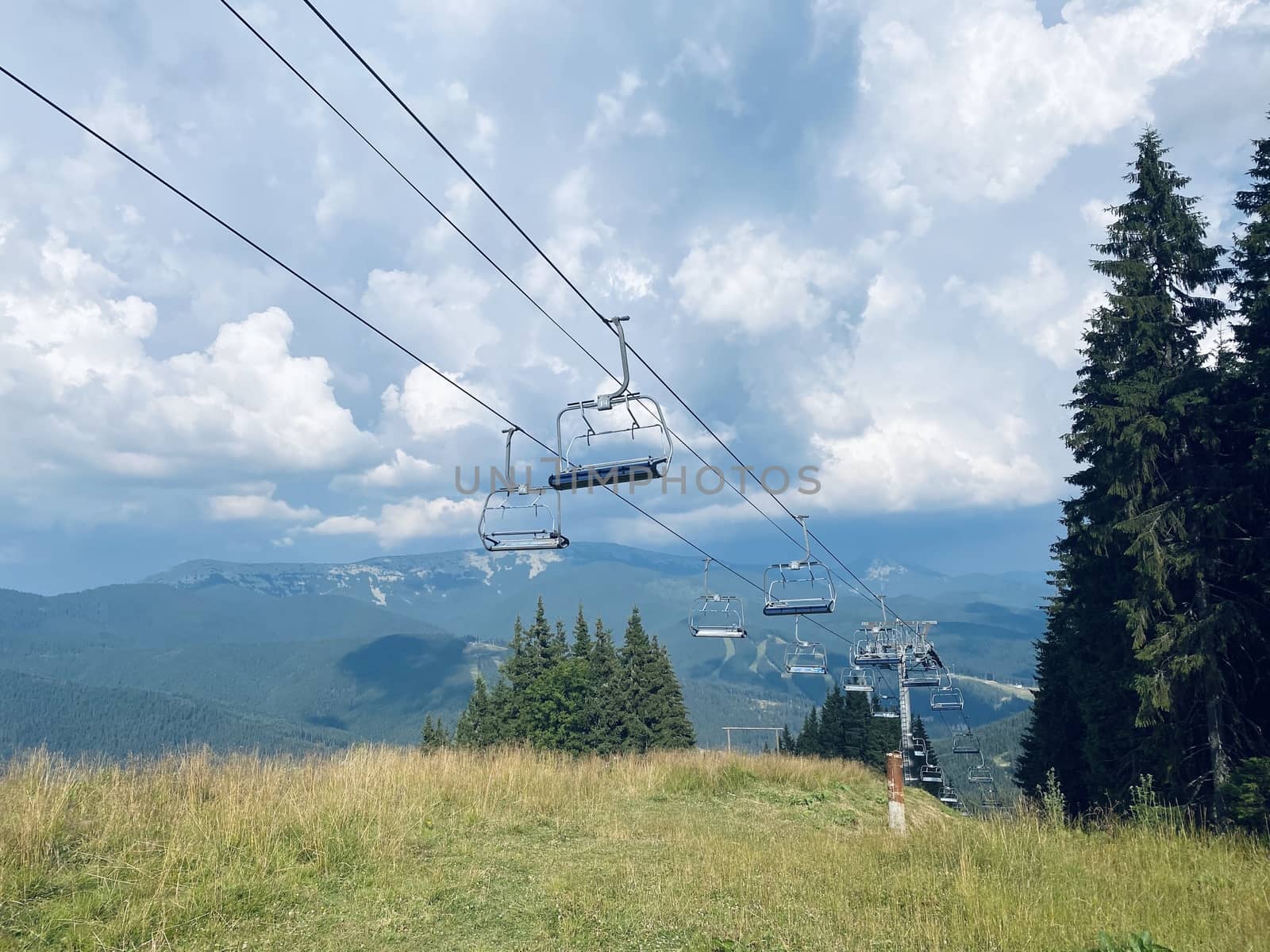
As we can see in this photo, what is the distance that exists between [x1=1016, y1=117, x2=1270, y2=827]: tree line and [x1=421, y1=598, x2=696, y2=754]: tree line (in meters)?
40.1

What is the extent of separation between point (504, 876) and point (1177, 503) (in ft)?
56.8

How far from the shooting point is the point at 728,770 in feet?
68.2

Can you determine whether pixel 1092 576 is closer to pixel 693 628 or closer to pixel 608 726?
pixel 693 628

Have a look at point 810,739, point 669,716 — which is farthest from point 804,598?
point 810,739

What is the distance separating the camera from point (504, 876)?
10.0m

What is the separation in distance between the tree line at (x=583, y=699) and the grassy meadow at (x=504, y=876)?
152ft

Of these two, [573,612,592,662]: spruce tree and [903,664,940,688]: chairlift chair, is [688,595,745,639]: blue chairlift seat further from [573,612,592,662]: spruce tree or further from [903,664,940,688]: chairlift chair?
[573,612,592,662]: spruce tree

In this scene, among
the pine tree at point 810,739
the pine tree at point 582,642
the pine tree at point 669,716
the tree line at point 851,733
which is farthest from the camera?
the pine tree at point 810,739

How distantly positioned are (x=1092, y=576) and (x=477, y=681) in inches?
2153

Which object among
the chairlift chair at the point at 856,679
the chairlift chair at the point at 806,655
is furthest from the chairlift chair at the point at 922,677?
the chairlift chair at the point at 806,655

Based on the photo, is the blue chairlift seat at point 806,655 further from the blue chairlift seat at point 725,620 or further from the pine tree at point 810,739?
the pine tree at point 810,739

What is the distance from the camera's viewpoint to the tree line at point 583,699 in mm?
59031

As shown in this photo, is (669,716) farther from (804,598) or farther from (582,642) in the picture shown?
(804,598)

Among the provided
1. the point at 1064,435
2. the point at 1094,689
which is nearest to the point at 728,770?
the point at 1094,689
